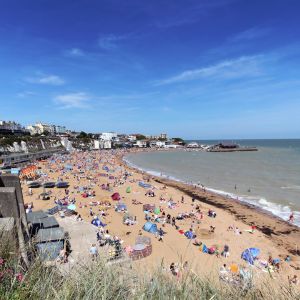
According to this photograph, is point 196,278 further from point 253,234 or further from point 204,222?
point 204,222

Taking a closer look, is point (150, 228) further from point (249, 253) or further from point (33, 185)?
point (33, 185)

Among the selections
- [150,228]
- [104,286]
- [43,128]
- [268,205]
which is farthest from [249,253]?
[43,128]

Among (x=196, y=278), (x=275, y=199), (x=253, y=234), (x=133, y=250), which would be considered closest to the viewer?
(x=196, y=278)

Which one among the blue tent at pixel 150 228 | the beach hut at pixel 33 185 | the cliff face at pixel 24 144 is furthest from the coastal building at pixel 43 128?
the blue tent at pixel 150 228

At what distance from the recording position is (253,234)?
18.1 metres

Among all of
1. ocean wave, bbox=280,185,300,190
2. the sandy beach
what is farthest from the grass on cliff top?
ocean wave, bbox=280,185,300,190

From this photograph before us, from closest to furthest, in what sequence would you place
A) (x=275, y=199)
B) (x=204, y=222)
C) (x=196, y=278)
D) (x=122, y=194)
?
(x=196, y=278) < (x=204, y=222) < (x=275, y=199) < (x=122, y=194)

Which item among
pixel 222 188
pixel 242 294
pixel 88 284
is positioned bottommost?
pixel 222 188

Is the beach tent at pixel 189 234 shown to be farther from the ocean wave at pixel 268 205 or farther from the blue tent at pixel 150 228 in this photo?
the ocean wave at pixel 268 205

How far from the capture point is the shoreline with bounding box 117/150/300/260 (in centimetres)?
1714

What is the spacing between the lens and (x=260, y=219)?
2111 centimetres

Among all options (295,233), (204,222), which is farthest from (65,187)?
(295,233)

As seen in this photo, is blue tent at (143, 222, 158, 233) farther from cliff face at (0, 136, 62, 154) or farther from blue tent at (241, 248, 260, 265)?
cliff face at (0, 136, 62, 154)

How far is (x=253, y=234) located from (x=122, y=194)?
1440 cm
